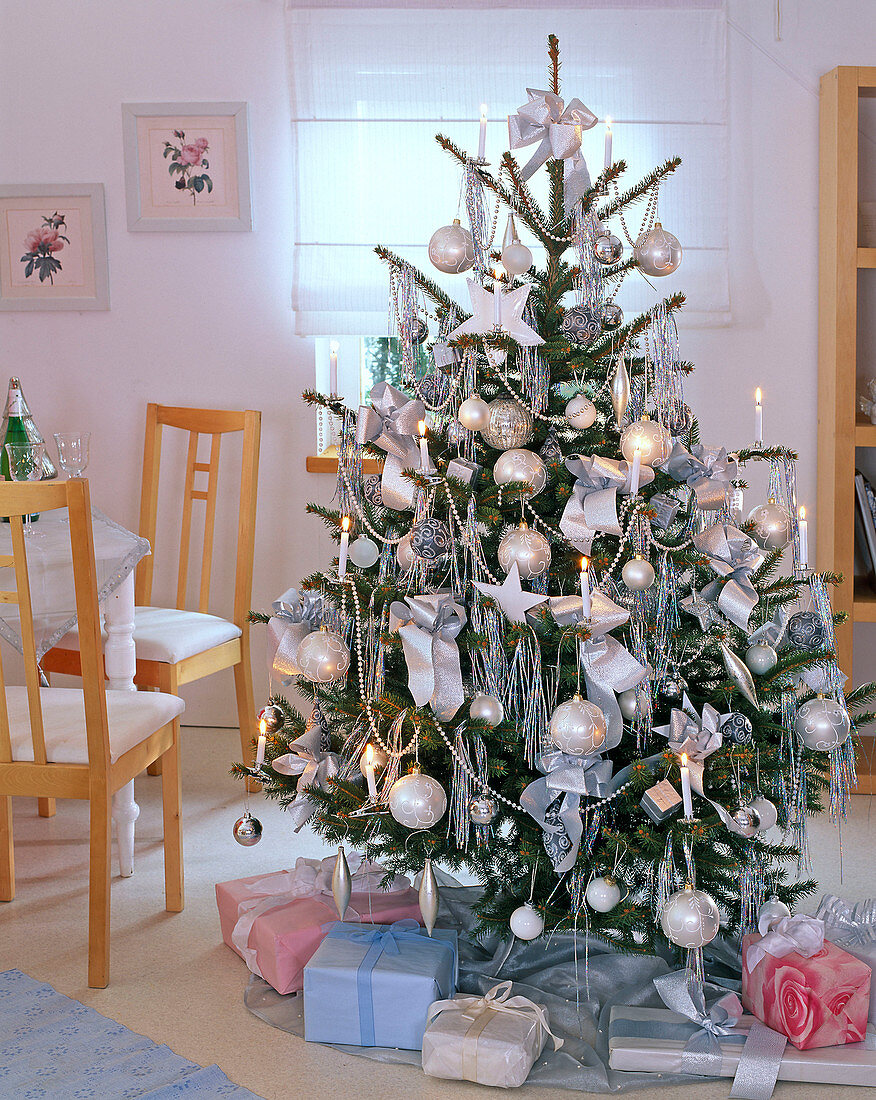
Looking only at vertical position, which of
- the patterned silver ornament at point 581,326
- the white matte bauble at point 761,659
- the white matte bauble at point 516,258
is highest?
the white matte bauble at point 516,258

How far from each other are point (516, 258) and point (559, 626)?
0.56m

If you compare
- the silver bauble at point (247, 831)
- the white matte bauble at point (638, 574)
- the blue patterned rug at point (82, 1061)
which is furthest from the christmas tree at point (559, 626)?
the blue patterned rug at point (82, 1061)

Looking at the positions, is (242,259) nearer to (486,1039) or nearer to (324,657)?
(324,657)

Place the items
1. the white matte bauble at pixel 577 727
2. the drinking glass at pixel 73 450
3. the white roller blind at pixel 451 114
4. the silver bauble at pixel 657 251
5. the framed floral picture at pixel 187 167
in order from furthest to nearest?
the framed floral picture at pixel 187 167
the white roller blind at pixel 451 114
the drinking glass at pixel 73 450
the silver bauble at pixel 657 251
the white matte bauble at pixel 577 727

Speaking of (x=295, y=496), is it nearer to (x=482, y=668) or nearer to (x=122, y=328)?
(x=122, y=328)

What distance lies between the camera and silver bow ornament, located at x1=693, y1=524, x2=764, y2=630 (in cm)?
161

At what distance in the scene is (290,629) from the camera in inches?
67.8

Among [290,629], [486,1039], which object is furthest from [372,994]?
[290,629]

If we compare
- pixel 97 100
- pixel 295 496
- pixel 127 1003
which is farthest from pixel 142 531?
pixel 127 1003

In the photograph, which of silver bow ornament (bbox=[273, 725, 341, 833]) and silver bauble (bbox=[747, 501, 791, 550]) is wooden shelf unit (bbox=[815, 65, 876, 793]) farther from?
silver bow ornament (bbox=[273, 725, 341, 833])

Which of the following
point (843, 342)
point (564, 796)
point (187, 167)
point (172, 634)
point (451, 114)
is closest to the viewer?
point (564, 796)

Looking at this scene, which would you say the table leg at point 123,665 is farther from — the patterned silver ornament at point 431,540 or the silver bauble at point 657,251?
the silver bauble at point 657,251

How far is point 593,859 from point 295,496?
1.74 meters

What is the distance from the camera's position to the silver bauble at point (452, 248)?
1.67m
